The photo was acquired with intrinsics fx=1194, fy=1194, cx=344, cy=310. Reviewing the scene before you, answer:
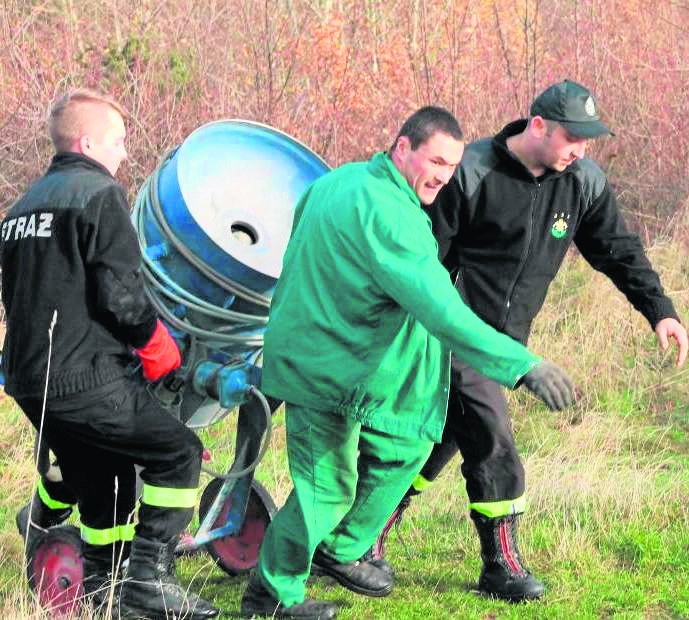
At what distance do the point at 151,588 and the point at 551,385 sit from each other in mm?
1517

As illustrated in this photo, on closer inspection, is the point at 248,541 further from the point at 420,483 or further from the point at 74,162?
the point at 74,162

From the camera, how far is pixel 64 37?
10711 mm

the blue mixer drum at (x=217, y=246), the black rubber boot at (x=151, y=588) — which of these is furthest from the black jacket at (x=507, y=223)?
the black rubber boot at (x=151, y=588)

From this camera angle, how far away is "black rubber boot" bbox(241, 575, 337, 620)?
4.00m

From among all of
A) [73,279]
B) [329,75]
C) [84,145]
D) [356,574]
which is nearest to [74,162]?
[84,145]

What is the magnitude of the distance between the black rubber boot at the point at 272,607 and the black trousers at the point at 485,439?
2.28ft

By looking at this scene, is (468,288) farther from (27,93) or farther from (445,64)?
(445,64)

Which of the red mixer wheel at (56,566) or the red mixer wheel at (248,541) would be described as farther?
the red mixer wheel at (248,541)

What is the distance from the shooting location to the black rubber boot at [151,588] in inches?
152

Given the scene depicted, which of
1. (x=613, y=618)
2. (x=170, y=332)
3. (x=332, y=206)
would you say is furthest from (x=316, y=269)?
(x=613, y=618)

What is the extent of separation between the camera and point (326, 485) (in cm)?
388

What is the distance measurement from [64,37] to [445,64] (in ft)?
11.3

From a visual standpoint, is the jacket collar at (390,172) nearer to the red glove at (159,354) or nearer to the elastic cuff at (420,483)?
the red glove at (159,354)

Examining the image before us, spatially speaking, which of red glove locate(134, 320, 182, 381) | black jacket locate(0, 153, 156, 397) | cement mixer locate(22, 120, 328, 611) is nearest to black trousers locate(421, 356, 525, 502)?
cement mixer locate(22, 120, 328, 611)
